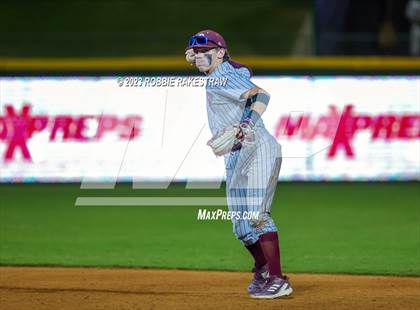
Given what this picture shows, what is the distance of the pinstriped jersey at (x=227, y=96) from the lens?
7836mm

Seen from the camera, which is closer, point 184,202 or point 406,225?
point 406,225

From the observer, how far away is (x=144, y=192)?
15.3 metres

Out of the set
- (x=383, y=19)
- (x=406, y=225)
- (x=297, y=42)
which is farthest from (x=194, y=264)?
(x=383, y=19)

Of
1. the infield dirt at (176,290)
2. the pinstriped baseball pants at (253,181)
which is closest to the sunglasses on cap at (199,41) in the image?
the pinstriped baseball pants at (253,181)

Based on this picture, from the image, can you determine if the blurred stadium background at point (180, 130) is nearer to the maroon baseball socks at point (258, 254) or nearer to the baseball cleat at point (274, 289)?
the maroon baseball socks at point (258, 254)

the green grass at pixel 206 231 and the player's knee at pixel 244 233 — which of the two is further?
the green grass at pixel 206 231

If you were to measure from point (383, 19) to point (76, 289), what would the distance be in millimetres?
13699

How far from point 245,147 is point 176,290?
1490mm

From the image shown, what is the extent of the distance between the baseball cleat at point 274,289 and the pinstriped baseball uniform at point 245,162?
39 cm

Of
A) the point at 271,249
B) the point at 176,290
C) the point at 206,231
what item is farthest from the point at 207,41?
the point at 206,231

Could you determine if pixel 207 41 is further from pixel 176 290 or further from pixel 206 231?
pixel 206 231

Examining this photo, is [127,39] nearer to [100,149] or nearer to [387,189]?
[100,149]

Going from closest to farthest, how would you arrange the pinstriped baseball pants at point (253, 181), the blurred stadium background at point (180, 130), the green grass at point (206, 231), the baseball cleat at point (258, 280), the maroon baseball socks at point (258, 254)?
the pinstriped baseball pants at point (253, 181)
the baseball cleat at point (258, 280)
the maroon baseball socks at point (258, 254)
the green grass at point (206, 231)
the blurred stadium background at point (180, 130)

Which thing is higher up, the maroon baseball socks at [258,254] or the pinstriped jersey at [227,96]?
the pinstriped jersey at [227,96]
